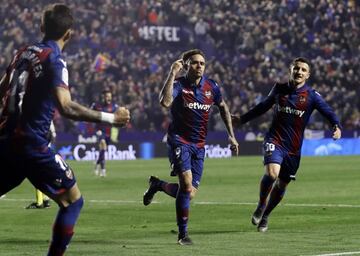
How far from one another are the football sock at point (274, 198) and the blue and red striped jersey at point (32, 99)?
22.4 feet

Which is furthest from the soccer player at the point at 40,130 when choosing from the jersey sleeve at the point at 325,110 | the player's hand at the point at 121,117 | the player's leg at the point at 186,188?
the jersey sleeve at the point at 325,110

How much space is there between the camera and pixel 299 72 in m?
15.6

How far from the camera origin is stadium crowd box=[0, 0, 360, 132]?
4550cm

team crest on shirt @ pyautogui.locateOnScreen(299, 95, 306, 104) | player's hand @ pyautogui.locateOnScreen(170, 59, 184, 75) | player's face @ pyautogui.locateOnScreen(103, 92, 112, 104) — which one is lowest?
player's face @ pyautogui.locateOnScreen(103, 92, 112, 104)

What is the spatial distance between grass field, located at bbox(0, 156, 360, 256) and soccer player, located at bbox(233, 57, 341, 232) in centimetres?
58

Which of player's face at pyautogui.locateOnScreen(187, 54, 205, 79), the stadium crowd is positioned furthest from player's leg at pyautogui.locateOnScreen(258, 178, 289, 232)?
the stadium crowd

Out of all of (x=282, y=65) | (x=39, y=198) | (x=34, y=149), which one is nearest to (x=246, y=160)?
(x=282, y=65)

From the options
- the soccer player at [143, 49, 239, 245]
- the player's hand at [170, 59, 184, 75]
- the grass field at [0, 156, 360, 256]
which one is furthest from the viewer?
the soccer player at [143, 49, 239, 245]

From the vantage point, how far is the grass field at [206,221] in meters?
13.1

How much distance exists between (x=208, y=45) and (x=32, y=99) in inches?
1642

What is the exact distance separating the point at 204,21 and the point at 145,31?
10.7 ft

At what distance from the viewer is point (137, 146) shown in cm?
4562

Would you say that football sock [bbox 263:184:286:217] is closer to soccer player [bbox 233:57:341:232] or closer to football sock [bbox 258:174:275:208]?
soccer player [bbox 233:57:341:232]

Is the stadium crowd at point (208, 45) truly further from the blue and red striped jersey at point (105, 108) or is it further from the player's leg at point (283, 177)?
the player's leg at point (283, 177)
